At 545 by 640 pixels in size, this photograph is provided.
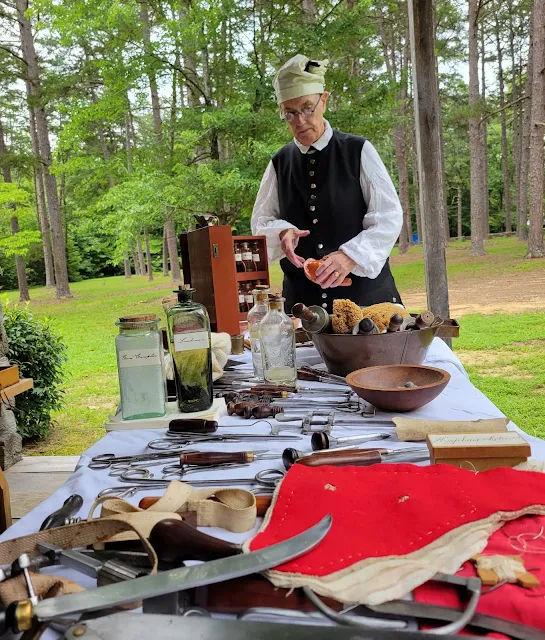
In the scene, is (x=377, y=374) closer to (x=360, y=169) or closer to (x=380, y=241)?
(x=380, y=241)

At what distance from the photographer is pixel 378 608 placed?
0.54m

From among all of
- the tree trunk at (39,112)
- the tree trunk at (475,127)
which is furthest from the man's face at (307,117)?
the tree trunk at (39,112)

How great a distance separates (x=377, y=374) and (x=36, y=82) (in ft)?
34.5

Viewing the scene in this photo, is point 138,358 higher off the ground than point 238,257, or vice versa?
point 238,257

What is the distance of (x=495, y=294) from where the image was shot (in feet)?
29.8

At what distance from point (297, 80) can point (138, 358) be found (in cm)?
126

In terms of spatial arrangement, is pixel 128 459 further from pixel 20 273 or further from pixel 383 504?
pixel 20 273

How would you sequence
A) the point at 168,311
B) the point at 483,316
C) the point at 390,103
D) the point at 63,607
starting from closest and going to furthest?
1. the point at 63,607
2. the point at 168,311
3. the point at 390,103
4. the point at 483,316

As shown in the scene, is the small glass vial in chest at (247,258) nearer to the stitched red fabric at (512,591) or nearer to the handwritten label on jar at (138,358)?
the handwritten label on jar at (138,358)

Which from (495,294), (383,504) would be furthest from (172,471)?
(495,294)

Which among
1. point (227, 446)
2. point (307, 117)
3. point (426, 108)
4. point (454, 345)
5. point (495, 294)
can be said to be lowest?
point (454, 345)

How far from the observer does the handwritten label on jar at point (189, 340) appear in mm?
1136

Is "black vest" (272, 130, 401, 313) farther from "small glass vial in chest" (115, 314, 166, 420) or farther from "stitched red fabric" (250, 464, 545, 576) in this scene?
"stitched red fabric" (250, 464, 545, 576)

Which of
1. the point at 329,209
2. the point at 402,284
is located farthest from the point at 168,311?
the point at 402,284
